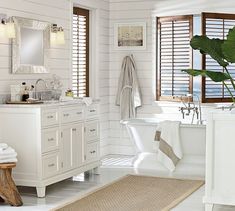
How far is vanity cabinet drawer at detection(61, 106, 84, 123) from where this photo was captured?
6.30 metres

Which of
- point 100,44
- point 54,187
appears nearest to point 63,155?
point 54,187

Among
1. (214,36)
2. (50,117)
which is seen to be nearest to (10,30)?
(50,117)

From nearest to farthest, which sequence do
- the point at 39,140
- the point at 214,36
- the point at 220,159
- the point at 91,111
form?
the point at 220,159 < the point at 39,140 < the point at 91,111 < the point at 214,36

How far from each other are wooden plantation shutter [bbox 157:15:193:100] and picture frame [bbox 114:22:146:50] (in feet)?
0.89

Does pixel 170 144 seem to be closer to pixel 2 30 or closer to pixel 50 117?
pixel 50 117

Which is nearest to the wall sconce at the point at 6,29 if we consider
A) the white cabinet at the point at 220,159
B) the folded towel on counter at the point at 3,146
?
the folded towel on counter at the point at 3,146

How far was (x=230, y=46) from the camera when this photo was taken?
505 centimetres

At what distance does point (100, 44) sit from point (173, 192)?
3.22 m

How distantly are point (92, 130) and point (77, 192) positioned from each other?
103 cm

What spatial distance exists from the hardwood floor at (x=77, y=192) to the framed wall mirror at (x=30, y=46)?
1396mm

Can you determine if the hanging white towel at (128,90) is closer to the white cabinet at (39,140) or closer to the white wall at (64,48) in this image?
the white wall at (64,48)

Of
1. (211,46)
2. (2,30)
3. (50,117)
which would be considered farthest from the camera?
(2,30)

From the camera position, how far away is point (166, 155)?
24.2 feet

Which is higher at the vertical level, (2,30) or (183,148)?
(2,30)
